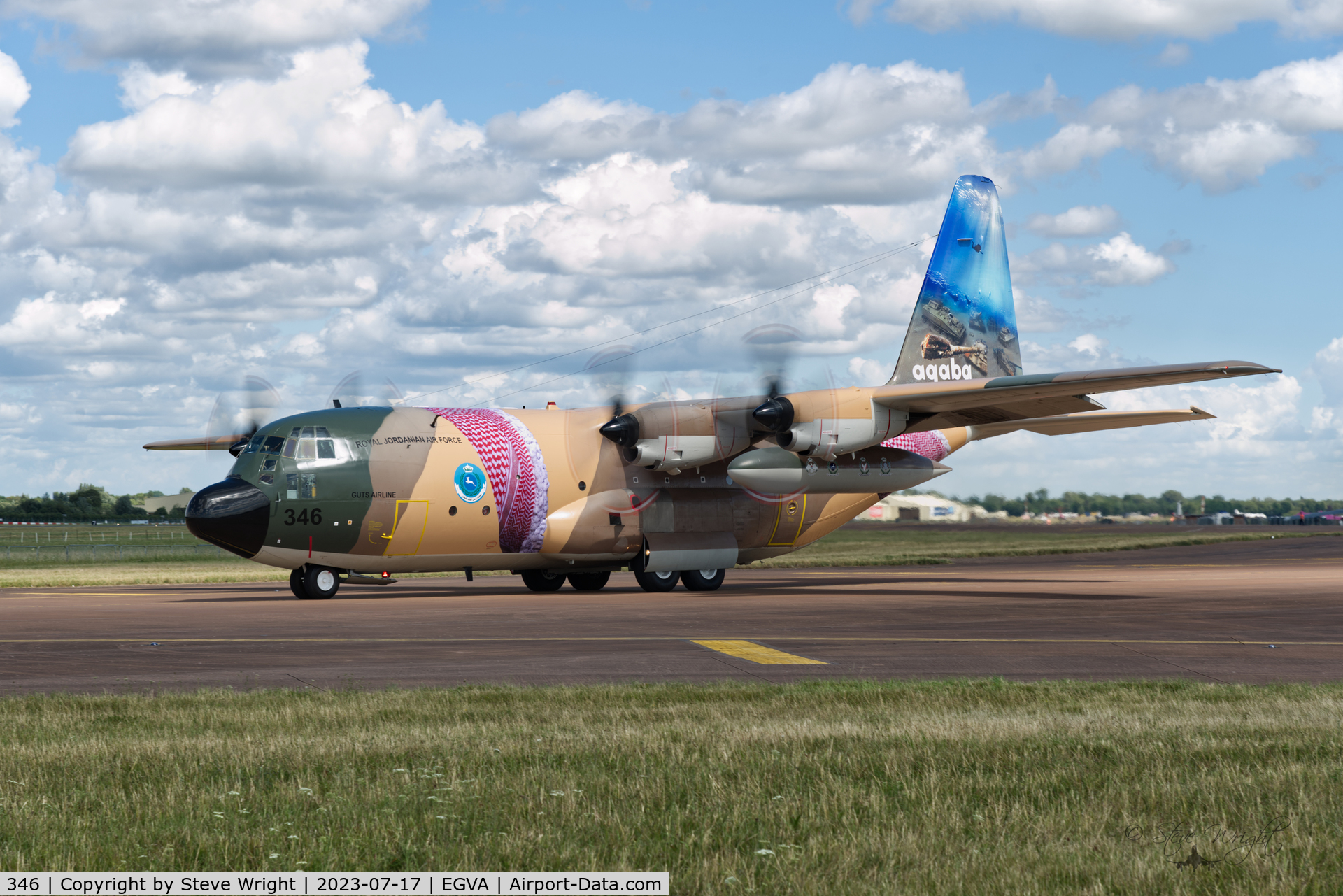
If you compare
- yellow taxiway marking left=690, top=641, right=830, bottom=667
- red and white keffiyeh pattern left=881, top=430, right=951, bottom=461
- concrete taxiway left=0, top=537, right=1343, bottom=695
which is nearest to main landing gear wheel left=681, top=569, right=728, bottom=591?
concrete taxiway left=0, top=537, right=1343, bottom=695

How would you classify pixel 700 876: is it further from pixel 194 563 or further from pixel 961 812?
pixel 194 563

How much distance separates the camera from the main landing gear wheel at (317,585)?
28250mm

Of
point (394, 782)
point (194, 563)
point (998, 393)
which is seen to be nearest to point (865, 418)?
point (998, 393)

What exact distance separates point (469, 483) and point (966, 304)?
15430mm

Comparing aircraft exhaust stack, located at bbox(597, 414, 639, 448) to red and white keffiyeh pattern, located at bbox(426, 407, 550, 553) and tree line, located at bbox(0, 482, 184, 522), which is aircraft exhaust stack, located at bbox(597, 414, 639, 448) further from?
tree line, located at bbox(0, 482, 184, 522)

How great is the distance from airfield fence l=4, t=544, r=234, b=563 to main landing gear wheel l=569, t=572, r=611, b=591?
26.3m

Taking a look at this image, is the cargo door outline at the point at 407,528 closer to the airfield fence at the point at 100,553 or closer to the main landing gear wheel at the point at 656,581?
the main landing gear wheel at the point at 656,581

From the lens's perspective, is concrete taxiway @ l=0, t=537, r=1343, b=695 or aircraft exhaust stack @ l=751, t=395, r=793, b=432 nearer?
concrete taxiway @ l=0, t=537, r=1343, b=695

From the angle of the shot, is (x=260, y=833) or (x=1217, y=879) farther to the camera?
(x=260, y=833)

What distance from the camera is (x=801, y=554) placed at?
5762cm

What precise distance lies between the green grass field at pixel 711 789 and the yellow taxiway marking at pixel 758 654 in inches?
141

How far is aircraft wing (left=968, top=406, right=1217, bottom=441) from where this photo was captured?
32750mm

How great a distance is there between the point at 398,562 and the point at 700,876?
23545 millimetres

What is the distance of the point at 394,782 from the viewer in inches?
307
